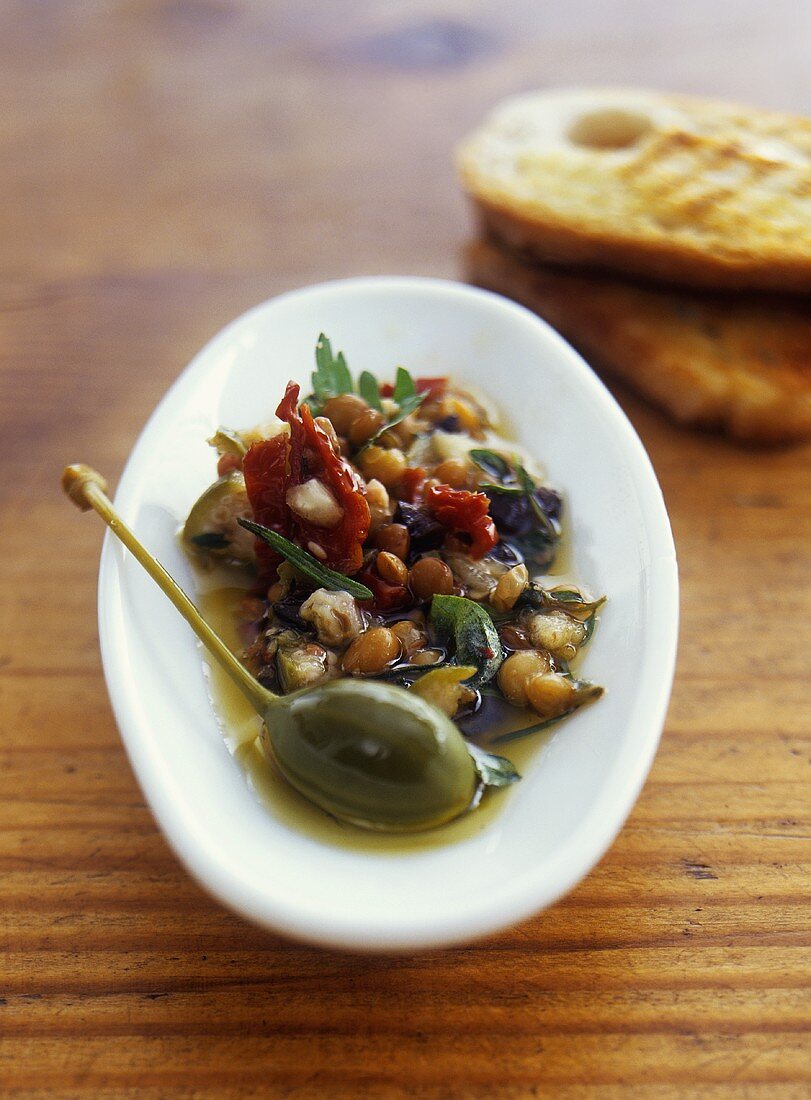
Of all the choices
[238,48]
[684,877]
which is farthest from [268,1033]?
[238,48]

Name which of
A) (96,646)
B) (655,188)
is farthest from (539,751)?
(655,188)

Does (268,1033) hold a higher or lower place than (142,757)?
lower

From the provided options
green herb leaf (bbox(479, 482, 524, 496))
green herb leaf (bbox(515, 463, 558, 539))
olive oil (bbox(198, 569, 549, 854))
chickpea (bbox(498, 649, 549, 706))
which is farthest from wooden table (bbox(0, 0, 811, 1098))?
green herb leaf (bbox(479, 482, 524, 496))

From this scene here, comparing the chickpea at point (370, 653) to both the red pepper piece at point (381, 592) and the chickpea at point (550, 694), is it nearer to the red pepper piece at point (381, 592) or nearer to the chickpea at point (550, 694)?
the red pepper piece at point (381, 592)

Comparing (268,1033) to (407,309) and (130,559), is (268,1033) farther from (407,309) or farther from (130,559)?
(407,309)

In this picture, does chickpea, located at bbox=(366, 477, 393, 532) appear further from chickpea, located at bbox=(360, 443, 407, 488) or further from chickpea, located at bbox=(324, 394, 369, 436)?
chickpea, located at bbox=(324, 394, 369, 436)

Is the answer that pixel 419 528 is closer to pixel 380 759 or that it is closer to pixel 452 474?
pixel 452 474
